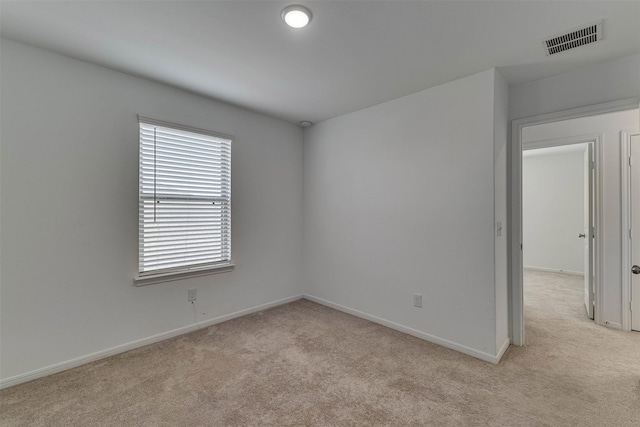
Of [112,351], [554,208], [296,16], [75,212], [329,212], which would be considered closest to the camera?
[296,16]

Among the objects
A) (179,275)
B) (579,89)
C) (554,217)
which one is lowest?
(179,275)

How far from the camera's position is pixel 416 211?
292cm

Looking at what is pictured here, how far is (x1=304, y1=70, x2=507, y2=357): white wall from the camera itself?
8.15 ft

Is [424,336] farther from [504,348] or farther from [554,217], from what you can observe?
[554,217]

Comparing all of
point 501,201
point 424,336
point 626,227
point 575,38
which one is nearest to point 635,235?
point 626,227

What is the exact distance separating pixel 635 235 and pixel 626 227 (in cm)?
11

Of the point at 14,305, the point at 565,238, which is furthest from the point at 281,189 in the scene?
the point at 565,238

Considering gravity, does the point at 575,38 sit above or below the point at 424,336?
above

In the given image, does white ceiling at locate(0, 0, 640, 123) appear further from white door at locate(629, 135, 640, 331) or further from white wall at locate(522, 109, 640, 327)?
white door at locate(629, 135, 640, 331)

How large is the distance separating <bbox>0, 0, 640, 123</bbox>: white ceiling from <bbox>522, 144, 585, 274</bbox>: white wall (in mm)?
4612

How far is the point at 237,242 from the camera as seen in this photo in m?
3.41

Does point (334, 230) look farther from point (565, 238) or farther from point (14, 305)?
point (565, 238)

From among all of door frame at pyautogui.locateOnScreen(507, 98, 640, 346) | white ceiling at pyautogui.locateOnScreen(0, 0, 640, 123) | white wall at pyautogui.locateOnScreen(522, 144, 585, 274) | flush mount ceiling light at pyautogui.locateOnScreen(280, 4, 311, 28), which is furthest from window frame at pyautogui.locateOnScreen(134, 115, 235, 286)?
white wall at pyautogui.locateOnScreen(522, 144, 585, 274)

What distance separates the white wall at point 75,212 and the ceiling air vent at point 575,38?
308 centimetres
